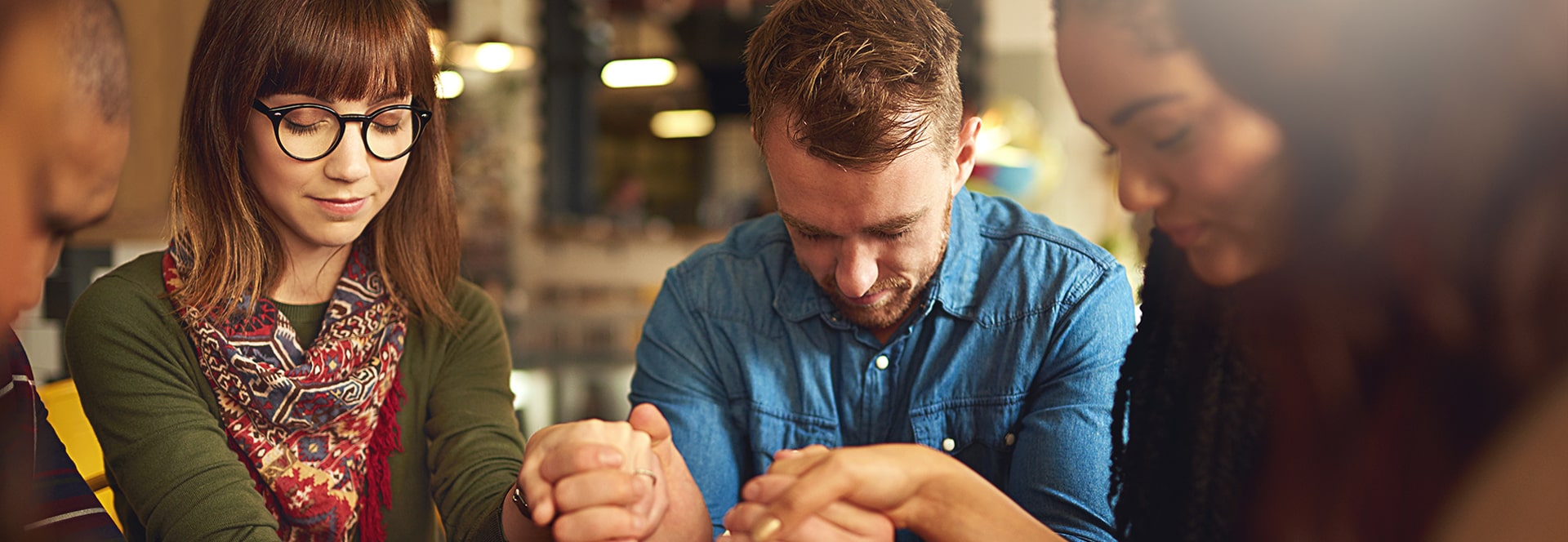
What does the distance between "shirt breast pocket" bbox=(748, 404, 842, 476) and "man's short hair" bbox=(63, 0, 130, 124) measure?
2.89ft

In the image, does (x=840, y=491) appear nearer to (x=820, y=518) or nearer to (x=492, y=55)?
(x=820, y=518)

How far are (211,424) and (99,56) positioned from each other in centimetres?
68

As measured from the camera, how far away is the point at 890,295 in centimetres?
124

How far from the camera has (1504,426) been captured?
0.46m

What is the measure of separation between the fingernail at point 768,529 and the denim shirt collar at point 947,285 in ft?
1.65

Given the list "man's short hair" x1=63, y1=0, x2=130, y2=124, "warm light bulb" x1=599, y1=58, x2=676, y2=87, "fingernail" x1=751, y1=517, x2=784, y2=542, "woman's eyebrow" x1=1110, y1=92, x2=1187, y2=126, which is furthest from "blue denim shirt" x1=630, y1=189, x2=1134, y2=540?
"warm light bulb" x1=599, y1=58, x2=676, y2=87

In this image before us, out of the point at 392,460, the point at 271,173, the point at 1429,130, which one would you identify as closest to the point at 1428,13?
the point at 1429,130

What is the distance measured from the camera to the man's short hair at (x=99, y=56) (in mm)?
511

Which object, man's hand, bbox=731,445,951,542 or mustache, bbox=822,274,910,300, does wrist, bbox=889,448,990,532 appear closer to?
man's hand, bbox=731,445,951,542

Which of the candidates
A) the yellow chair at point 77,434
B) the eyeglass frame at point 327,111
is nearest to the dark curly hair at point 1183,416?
the eyeglass frame at point 327,111

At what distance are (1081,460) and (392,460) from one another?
32.1 inches

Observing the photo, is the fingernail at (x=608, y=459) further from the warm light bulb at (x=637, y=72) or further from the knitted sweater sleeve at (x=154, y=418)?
the warm light bulb at (x=637, y=72)

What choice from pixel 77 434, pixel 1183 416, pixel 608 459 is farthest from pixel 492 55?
pixel 1183 416

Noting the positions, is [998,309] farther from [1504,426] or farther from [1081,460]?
[1504,426]
